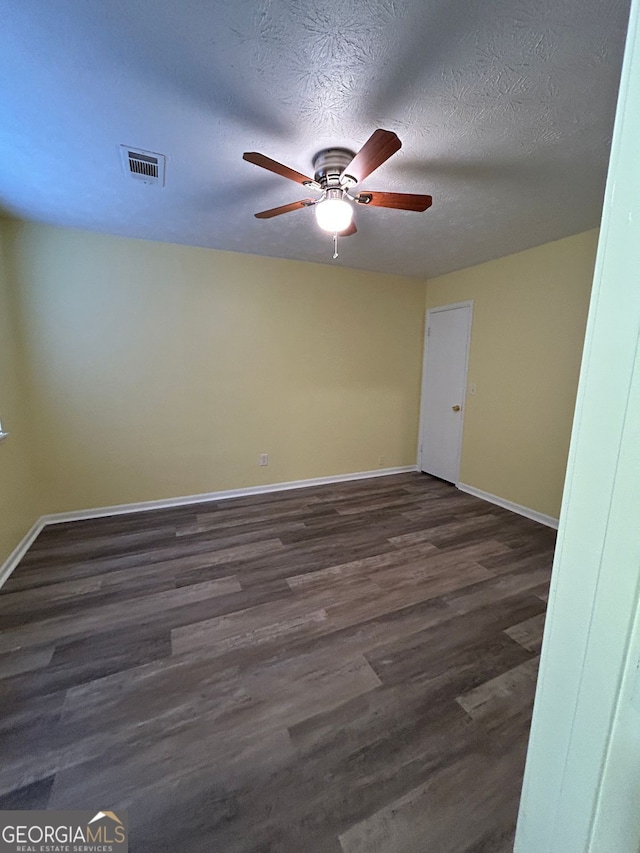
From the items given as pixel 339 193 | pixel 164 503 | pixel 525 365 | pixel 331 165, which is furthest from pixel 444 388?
pixel 164 503

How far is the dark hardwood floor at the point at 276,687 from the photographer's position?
108 cm

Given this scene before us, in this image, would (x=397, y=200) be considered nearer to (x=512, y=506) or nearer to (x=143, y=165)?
(x=143, y=165)

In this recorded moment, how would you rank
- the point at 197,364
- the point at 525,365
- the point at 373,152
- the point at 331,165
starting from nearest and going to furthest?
the point at 373,152
the point at 331,165
the point at 525,365
the point at 197,364

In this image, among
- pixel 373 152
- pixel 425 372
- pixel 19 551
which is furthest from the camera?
pixel 425 372

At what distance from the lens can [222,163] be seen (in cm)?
178

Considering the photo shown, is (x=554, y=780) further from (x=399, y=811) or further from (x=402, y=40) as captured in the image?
(x=402, y=40)

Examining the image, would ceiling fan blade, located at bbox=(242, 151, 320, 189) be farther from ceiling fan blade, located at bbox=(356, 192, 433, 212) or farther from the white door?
the white door

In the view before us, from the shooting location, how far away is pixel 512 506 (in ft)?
10.9

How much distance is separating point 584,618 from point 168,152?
2.40 m

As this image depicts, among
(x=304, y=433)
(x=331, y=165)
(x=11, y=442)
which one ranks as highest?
(x=331, y=165)

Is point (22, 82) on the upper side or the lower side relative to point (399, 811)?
upper

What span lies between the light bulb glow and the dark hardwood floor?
2.18m

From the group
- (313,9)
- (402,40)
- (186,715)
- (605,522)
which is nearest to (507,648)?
(186,715)

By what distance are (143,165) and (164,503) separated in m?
2.72
